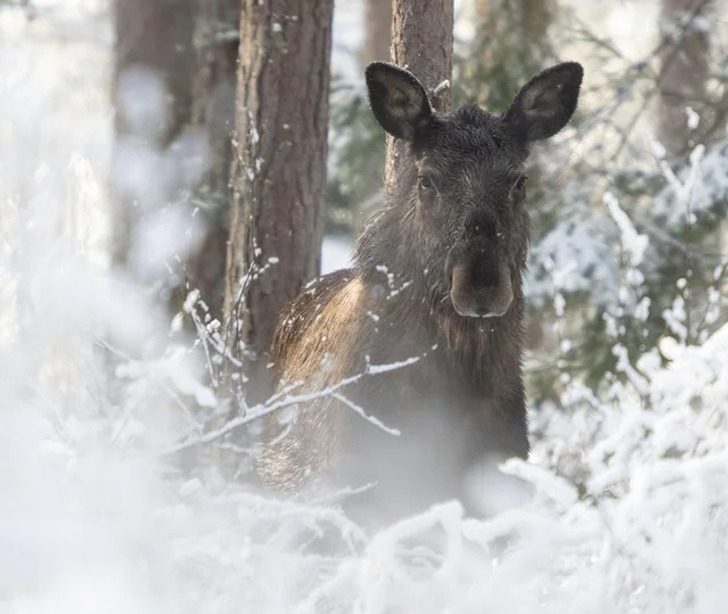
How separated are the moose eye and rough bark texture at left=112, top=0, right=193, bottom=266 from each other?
6.60 metres

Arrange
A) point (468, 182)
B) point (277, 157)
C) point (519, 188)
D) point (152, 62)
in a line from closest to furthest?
point (468, 182)
point (519, 188)
point (277, 157)
point (152, 62)

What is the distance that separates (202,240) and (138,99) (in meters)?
2.70

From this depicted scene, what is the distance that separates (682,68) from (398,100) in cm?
1144

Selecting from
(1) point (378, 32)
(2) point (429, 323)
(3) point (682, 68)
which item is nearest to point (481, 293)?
(2) point (429, 323)

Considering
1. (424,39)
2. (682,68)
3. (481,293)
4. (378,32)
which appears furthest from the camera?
(378,32)

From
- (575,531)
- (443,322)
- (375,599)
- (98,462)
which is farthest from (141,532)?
(443,322)

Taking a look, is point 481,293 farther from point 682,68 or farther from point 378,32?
point 378,32

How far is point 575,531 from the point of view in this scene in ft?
12.8

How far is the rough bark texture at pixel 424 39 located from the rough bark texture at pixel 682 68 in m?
4.12

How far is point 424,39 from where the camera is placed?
7812 mm

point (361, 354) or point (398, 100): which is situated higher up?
point (398, 100)

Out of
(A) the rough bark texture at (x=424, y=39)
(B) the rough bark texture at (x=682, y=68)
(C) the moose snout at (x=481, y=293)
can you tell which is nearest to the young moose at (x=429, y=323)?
(C) the moose snout at (x=481, y=293)

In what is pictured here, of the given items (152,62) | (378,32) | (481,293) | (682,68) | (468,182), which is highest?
(378,32)

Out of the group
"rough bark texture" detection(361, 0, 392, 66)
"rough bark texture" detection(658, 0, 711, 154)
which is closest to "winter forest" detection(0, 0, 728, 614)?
"rough bark texture" detection(658, 0, 711, 154)
